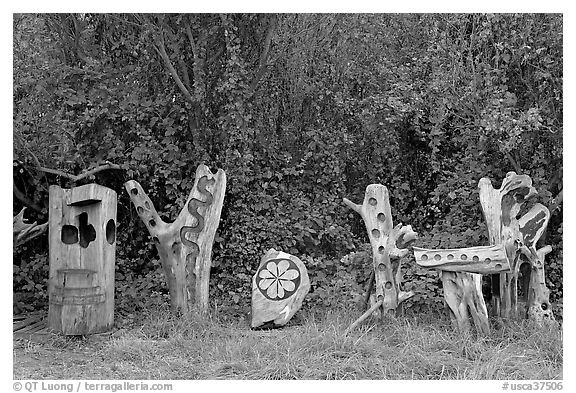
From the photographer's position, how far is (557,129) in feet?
22.7

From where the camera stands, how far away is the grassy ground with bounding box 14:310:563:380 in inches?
192

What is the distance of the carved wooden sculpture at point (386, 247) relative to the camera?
5746mm

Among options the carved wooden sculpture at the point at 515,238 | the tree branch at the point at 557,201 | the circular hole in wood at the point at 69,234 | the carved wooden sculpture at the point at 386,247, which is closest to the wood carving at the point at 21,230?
the circular hole in wood at the point at 69,234

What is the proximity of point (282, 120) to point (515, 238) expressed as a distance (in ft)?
11.5

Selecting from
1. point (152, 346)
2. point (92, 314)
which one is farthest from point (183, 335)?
point (92, 314)

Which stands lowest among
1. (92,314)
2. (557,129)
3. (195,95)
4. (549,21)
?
(92,314)

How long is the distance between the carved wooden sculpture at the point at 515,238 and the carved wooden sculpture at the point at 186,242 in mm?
2764

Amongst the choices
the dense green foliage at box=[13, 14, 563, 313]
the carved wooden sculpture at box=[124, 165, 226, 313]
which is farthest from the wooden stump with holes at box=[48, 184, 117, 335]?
the dense green foliage at box=[13, 14, 563, 313]

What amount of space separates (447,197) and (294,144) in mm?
2076

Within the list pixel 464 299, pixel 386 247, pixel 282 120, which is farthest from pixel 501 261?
pixel 282 120

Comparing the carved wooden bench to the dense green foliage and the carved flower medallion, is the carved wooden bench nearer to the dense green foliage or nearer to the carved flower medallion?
the dense green foliage

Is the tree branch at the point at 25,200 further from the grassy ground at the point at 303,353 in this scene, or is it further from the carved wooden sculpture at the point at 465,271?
the carved wooden sculpture at the point at 465,271

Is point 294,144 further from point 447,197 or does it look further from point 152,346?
point 152,346

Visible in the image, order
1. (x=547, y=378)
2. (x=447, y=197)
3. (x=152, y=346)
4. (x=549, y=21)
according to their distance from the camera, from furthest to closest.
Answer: (x=447, y=197)
(x=549, y=21)
(x=152, y=346)
(x=547, y=378)
